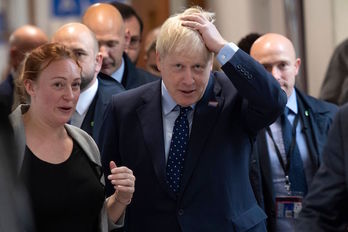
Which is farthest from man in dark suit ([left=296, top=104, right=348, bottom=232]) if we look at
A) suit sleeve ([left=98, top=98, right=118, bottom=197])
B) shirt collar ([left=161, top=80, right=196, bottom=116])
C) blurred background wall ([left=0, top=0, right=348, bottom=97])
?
blurred background wall ([left=0, top=0, right=348, bottom=97])

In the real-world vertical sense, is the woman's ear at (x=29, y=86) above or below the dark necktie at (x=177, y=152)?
above

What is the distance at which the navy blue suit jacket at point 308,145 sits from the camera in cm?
466

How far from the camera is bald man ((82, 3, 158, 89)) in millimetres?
5508

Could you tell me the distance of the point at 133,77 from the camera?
5523 mm

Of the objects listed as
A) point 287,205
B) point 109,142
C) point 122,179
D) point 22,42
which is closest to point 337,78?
point 287,205

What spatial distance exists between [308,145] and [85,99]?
4.03ft

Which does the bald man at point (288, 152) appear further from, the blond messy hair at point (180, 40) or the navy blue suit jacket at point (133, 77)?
the blond messy hair at point (180, 40)

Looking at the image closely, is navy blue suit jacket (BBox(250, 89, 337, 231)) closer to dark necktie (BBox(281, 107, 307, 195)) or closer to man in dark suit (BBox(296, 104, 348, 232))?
dark necktie (BBox(281, 107, 307, 195))

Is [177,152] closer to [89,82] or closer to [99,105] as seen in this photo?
[99,105]

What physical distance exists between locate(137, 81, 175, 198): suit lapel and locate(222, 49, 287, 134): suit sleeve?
16.1 inches

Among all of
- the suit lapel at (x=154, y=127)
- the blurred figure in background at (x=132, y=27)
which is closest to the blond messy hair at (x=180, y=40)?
the suit lapel at (x=154, y=127)

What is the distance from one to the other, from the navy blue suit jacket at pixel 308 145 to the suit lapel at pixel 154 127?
769 millimetres

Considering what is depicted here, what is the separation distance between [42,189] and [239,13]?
521cm

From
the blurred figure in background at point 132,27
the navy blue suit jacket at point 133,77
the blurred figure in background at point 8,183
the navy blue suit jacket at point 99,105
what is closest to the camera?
the blurred figure in background at point 8,183
